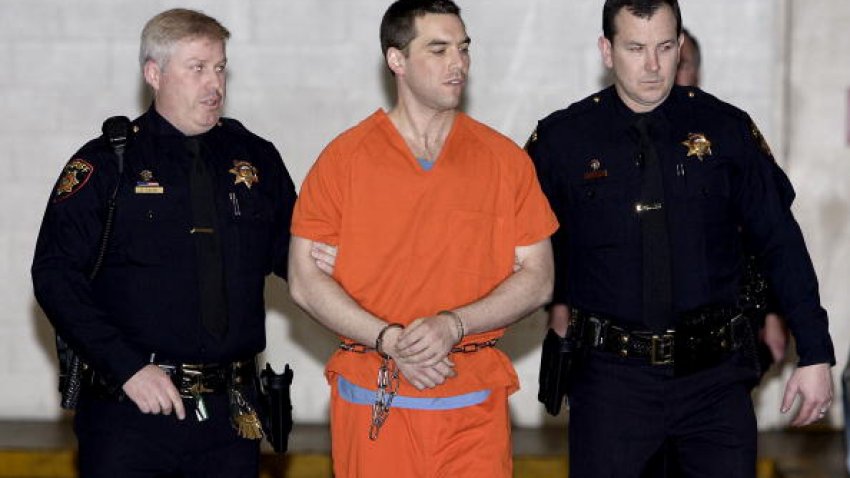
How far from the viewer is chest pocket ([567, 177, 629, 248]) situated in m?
4.36

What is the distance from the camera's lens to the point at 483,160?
13.6 feet

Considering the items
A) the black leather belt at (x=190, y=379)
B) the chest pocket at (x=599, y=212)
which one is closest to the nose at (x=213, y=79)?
the black leather belt at (x=190, y=379)

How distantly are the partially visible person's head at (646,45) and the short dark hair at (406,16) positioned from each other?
509 mm

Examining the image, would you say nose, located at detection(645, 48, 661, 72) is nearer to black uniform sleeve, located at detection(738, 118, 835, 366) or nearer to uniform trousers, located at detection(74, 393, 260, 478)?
black uniform sleeve, located at detection(738, 118, 835, 366)

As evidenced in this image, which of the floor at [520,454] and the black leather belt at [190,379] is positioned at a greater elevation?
the black leather belt at [190,379]

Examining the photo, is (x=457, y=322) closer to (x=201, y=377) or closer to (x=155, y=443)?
(x=201, y=377)

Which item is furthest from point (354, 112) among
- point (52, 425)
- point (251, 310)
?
point (251, 310)

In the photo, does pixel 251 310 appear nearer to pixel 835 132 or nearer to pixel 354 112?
pixel 354 112

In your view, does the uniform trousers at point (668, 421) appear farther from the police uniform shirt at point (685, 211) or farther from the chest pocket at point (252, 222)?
the chest pocket at point (252, 222)

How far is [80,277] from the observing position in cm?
409

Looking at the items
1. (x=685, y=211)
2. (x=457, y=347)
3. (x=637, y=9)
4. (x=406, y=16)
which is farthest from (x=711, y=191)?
(x=406, y=16)

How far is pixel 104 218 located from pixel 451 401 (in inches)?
40.9

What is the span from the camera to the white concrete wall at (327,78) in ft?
21.4

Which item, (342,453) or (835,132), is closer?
(342,453)
